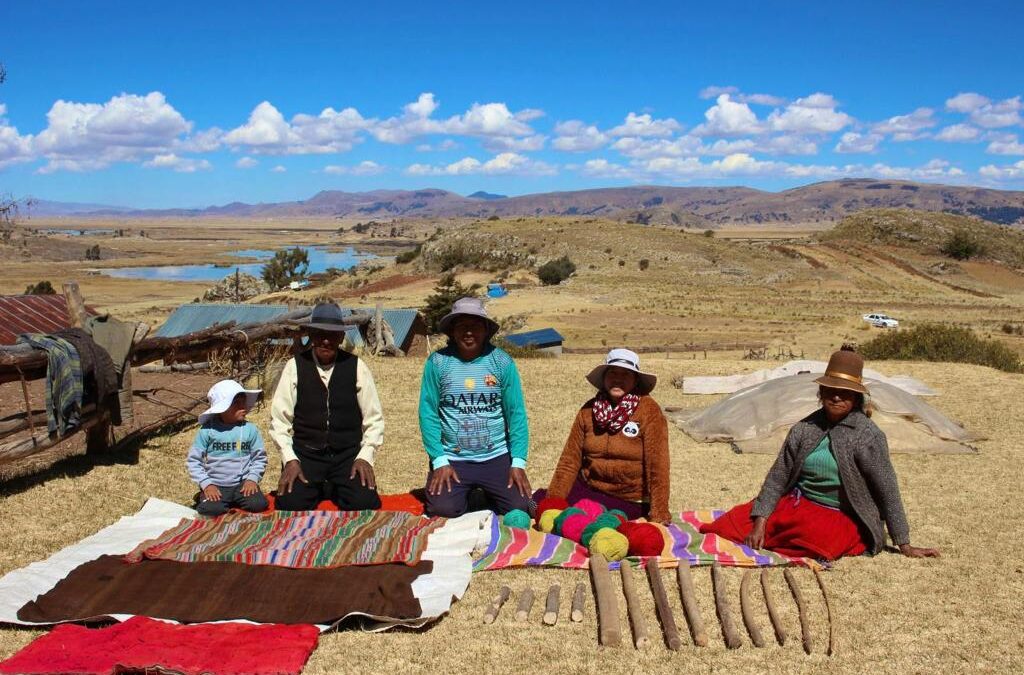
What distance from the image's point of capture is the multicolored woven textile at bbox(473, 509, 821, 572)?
5.39 metres

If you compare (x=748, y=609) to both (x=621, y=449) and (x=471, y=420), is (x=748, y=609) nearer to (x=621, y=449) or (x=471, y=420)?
(x=621, y=449)

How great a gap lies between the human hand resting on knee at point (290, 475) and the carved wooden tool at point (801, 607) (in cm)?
332

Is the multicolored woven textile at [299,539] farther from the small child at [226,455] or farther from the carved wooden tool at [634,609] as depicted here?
the carved wooden tool at [634,609]

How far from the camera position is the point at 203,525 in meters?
5.79

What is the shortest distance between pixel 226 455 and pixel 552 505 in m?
2.34

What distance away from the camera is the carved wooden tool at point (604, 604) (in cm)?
440

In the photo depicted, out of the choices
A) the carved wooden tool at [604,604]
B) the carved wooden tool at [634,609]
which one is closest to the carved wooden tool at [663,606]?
the carved wooden tool at [634,609]

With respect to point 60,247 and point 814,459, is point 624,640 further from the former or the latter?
point 60,247

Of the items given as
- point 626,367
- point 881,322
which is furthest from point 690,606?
point 881,322

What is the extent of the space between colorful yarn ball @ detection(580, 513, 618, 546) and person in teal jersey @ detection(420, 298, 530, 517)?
2.21 ft

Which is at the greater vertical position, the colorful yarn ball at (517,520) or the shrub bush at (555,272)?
the colorful yarn ball at (517,520)

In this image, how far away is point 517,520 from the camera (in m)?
6.02

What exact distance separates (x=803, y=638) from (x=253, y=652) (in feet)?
9.08

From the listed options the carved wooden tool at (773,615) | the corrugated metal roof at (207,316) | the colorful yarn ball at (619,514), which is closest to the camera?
the carved wooden tool at (773,615)
